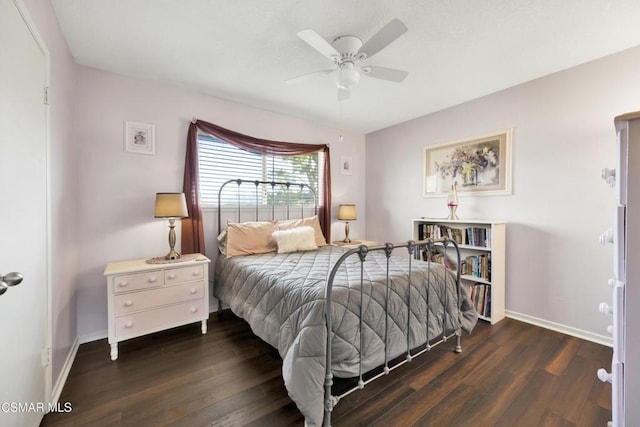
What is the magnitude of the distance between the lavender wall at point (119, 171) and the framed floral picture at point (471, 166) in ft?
9.21

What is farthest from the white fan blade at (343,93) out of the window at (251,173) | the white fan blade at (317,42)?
the window at (251,173)

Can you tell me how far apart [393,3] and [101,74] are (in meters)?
2.62

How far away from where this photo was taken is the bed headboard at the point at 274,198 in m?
3.23

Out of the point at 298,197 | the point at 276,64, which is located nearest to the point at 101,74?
the point at 276,64

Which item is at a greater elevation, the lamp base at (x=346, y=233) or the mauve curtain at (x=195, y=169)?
the mauve curtain at (x=195, y=169)

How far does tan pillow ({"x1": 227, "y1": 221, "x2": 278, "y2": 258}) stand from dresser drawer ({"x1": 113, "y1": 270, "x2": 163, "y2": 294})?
0.66 m

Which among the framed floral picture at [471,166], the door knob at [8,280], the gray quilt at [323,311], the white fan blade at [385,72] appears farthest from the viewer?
the framed floral picture at [471,166]

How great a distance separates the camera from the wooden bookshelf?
8.84 feet

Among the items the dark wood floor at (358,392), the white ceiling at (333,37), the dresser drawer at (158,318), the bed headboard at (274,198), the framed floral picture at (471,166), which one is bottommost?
the dark wood floor at (358,392)

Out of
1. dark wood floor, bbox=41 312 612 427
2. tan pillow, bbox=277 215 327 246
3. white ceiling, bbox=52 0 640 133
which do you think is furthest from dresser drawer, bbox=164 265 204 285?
white ceiling, bbox=52 0 640 133

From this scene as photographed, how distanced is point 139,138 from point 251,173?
48.0 inches

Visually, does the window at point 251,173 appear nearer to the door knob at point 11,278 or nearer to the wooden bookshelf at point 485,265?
the wooden bookshelf at point 485,265

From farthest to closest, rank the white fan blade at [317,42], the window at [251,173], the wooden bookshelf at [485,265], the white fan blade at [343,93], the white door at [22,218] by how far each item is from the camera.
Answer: the window at [251,173]
the wooden bookshelf at [485,265]
the white fan blade at [343,93]
the white fan blade at [317,42]
the white door at [22,218]

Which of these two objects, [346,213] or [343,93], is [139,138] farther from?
[346,213]
